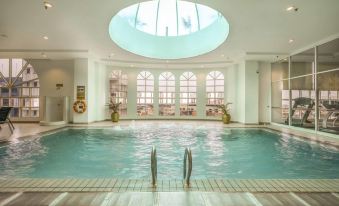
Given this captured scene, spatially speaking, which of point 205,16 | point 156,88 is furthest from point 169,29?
point 156,88

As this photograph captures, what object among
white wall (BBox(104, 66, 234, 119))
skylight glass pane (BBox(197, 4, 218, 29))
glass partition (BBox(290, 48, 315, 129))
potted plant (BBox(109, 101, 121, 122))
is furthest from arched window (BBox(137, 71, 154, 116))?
glass partition (BBox(290, 48, 315, 129))

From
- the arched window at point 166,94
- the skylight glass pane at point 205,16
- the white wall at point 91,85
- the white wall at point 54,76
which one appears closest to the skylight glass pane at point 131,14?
the white wall at point 91,85

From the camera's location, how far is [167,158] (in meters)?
5.30

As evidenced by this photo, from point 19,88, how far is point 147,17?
759 centimetres

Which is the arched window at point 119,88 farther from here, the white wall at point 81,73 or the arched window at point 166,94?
the white wall at point 81,73

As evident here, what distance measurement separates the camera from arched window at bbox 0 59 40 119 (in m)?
12.7

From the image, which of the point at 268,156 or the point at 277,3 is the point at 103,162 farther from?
the point at 277,3

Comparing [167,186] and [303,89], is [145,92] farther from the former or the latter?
[167,186]

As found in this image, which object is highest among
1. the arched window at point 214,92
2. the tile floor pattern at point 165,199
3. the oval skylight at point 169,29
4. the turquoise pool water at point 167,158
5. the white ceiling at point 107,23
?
the oval skylight at point 169,29

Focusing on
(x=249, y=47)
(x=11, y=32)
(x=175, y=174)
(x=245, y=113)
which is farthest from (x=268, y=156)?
(x=11, y=32)

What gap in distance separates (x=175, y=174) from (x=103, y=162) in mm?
1601

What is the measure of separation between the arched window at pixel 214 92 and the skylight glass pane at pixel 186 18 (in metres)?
3.23

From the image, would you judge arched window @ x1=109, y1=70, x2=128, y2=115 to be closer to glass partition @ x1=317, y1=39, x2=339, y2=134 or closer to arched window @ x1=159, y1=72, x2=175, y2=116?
arched window @ x1=159, y1=72, x2=175, y2=116

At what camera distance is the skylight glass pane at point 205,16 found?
11.1 meters
